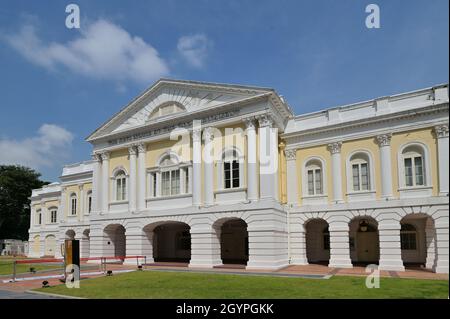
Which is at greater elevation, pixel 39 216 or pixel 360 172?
pixel 360 172

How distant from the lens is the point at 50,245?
44.1 m

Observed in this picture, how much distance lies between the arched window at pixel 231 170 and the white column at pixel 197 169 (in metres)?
1.48

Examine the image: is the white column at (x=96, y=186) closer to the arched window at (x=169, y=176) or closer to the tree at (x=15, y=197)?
the arched window at (x=169, y=176)

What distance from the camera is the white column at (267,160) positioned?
22.6m

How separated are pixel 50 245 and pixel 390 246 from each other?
34.7 meters

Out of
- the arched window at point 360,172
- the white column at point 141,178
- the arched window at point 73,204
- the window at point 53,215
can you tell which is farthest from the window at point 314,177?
the window at point 53,215

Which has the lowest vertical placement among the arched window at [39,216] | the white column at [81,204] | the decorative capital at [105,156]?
the arched window at [39,216]

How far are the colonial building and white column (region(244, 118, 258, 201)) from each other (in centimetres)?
5

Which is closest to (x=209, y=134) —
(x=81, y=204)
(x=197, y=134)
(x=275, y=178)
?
(x=197, y=134)

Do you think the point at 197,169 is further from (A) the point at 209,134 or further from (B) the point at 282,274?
(B) the point at 282,274

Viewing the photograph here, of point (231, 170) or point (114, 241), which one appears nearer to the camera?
point (231, 170)

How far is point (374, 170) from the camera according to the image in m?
23.1

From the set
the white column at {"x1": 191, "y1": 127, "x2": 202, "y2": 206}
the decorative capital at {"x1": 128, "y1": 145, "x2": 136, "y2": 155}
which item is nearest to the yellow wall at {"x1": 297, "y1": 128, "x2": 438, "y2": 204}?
the white column at {"x1": 191, "y1": 127, "x2": 202, "y2": 206}
